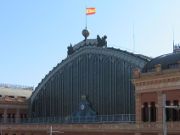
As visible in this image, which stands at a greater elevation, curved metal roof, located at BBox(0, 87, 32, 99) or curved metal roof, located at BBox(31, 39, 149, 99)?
curved metal roof, located at BBox(31, 39, 149, 99)

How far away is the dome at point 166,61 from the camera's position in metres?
63.4

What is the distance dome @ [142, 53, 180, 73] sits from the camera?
6344 centimetres

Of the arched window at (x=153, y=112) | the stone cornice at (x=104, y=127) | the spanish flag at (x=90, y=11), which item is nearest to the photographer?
the stone cornice at (x=104, y=127)

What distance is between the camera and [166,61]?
65125mm

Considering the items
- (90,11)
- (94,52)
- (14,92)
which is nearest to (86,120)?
(94,52)

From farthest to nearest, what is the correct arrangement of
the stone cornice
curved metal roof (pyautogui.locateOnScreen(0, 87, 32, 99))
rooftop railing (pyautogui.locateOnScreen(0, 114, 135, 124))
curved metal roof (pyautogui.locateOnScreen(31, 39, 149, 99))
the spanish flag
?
curved metal roof (pyautogui.locateOnScreen(0, 87, 32, 99)), the spanish flag, curved metal roof (pyautogui.locateOnScreen(31, 39, 149, 99)), rooftop railing (pyautogui.locateOnScreen(0, 114, 135, 124)), the stone cornice

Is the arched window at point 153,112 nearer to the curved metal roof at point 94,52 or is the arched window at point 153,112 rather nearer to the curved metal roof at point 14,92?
the curved metal roof at point 94,52

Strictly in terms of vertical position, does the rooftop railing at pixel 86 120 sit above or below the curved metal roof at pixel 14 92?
below

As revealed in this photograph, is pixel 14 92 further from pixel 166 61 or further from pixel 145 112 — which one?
pixel 166 61

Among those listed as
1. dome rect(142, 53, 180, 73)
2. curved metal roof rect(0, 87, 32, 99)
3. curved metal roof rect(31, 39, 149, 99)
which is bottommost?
curved metal roof rect(0, 87, 32, 99)

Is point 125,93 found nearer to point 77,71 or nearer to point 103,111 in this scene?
point 103,111

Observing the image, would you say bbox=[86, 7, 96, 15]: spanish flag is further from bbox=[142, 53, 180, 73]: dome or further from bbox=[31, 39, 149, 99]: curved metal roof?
bbox=[142, 53, 180, 73]: dome

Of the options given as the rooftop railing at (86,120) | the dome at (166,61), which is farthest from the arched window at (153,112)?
the dome at (166,61)

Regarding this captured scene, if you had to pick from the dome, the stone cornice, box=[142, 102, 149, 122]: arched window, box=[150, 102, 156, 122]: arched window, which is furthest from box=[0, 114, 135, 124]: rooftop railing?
the dome
